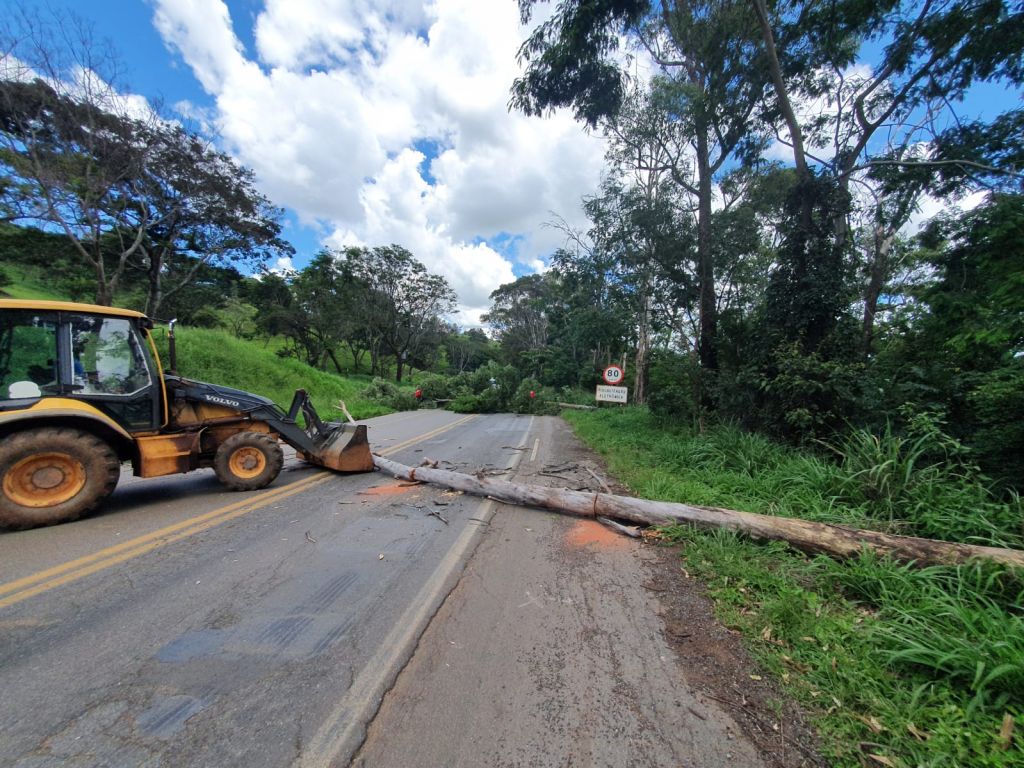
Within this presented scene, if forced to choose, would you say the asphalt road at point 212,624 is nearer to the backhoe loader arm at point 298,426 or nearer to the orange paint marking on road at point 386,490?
the orange paint marking on road at point 386,490

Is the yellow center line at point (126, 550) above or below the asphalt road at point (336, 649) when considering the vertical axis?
above

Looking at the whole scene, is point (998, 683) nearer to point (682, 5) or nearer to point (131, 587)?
point (131, 587)

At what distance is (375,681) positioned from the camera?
7.45 feet

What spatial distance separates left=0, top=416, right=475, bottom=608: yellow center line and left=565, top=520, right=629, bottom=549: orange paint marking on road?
12.3 ft

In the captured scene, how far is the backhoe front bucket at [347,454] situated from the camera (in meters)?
6.46

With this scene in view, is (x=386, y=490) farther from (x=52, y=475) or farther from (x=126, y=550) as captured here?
(x=52, y=475)

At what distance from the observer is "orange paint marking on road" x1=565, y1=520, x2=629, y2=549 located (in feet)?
14.1

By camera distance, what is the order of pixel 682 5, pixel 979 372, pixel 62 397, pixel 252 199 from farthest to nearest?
pixel 252 199 < pixel 682 5 < pixel 979 372 < pixel 62 397

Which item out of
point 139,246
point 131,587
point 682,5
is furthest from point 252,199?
point 131,587

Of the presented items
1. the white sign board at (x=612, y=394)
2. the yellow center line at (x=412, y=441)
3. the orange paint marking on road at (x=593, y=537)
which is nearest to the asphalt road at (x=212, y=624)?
the orange paint marking on road at (x=593, y=537)

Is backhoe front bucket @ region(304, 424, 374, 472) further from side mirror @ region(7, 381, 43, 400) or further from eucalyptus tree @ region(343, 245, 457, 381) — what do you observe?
eucalyptus tree @ region(343, 245, 457, 381)

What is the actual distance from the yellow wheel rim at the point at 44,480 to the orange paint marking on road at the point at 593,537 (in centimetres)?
521

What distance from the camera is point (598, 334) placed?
1447 centimetres

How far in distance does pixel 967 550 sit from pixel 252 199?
25.4 meters
